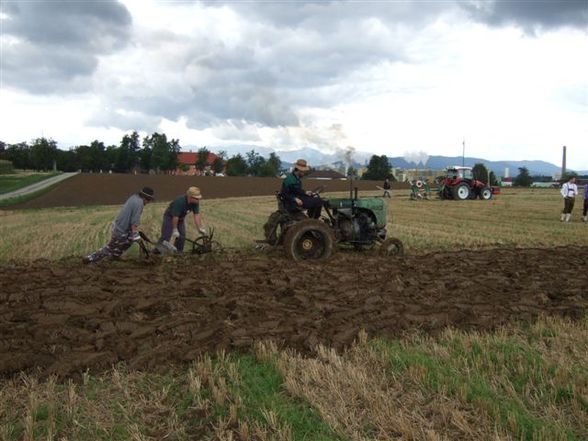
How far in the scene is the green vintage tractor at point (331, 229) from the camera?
9.03m

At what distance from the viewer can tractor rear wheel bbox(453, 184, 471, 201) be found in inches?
1178

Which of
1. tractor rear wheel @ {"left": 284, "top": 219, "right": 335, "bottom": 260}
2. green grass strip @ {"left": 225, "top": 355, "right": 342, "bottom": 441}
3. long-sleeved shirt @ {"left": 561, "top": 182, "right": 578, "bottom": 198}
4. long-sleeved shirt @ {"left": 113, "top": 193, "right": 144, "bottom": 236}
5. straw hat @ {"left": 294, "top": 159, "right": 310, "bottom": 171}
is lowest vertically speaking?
green grass strip @ {"left": 225, "top": 355, "right": 342, "bottom": 441}

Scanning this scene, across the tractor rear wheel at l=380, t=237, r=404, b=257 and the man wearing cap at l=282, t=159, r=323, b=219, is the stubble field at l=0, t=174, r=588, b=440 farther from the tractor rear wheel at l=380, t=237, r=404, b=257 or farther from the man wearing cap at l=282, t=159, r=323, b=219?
the tractor rear wheel at l=380, t=237, r=404, b=257

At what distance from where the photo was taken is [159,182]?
4947cm

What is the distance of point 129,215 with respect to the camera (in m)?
8.73

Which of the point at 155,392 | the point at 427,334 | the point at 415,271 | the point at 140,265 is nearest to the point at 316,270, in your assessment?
the point at 415,271

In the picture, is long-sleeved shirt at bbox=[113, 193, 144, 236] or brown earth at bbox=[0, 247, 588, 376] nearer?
brown earth at bbox=[0, 247, 588, 376]

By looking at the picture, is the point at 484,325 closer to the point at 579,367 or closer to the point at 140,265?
the point at 579,367

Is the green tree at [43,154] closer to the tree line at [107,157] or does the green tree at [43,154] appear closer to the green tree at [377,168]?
the tree line at [107,157]

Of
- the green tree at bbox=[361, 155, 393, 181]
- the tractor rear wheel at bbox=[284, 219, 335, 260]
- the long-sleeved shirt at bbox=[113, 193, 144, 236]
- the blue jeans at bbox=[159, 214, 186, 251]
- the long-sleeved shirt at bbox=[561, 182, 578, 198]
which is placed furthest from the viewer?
the green tree at bbox=[361, 155, 393, 181]

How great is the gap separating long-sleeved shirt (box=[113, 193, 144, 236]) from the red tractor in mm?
24055

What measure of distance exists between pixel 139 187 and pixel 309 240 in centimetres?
4061

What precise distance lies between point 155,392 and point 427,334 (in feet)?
7.96

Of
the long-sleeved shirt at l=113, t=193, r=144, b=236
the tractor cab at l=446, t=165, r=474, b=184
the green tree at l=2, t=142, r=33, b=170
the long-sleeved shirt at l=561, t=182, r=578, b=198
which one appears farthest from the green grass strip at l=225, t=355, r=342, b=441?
the green tree at l=2, t=142, r=33, b=170
